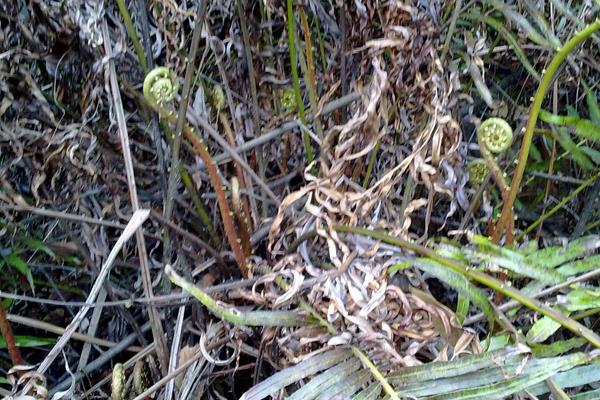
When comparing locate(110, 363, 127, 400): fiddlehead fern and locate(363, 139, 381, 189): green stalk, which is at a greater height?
locate(363, 139, 381, 189): green stalk

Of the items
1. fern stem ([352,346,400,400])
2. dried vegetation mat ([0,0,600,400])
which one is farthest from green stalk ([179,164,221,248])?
fern stem ([352,346,400,400])

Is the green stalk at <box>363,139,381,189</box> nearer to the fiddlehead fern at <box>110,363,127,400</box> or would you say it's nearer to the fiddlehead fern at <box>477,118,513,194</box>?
the fiddlehead fern at <box>477,118,513,194</box>

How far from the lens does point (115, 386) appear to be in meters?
0.58

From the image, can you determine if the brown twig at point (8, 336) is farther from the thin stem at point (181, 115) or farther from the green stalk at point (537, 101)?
the green stalk at point (537, 101)

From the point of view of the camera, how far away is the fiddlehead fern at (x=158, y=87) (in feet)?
1.88

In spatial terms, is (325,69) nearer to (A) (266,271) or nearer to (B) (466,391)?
(A) (266,271)

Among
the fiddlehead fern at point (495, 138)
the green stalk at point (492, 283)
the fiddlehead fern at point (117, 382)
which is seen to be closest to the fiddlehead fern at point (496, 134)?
the fiddlehead fern at point (495, 138)

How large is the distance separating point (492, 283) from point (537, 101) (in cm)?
14

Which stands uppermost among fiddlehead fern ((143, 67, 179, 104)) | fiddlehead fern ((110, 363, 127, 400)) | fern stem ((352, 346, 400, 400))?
fiddlehead fern ((143, 67, 179, 104))

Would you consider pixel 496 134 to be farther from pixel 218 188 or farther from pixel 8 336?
pixel 8 336

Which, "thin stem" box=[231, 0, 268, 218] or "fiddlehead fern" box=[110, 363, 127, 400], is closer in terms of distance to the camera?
"fiddlehead fern" box=[110, 363, 127, 400]

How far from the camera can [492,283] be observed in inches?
19.6

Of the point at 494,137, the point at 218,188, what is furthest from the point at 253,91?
the point at 494,137

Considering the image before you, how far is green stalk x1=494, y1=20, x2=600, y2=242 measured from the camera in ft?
1.57
